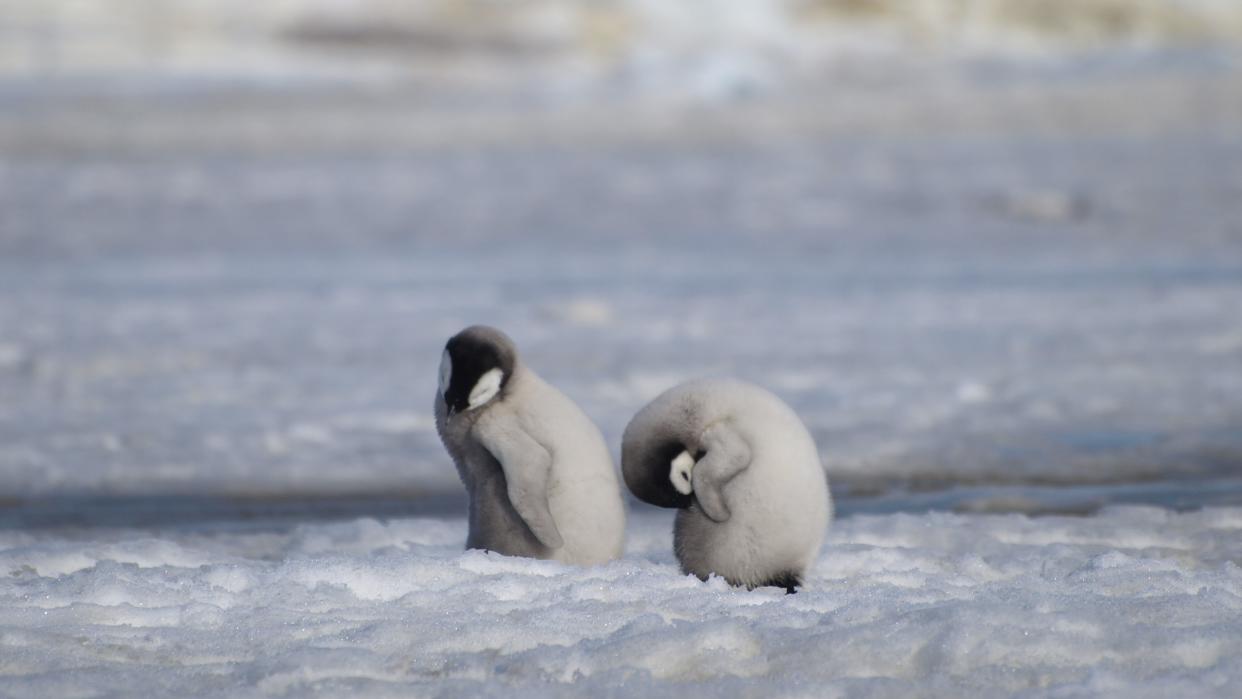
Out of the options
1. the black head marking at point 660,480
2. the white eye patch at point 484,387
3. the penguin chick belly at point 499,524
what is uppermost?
the white eye patch at point 484,387

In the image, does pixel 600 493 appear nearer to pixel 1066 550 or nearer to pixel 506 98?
pixel 1066 550

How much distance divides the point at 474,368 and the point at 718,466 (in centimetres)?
53

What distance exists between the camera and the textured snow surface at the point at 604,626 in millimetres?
2443

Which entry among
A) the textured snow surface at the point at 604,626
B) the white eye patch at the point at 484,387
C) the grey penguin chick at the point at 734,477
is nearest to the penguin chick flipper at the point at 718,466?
the grey penguin chick at the point at 734,477

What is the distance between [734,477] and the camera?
295cm

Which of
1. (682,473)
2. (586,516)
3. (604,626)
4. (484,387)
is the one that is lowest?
(604,626)

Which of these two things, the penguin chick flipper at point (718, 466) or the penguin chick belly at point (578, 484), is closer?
the penguin chick flipper at point (718, 466)

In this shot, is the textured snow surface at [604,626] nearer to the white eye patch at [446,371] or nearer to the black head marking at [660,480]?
the black head marking at [660,480]

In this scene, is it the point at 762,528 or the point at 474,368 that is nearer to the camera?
the point at 762,528

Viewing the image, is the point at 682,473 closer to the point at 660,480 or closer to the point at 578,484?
the point at 660,480

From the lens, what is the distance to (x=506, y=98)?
93.9 feet

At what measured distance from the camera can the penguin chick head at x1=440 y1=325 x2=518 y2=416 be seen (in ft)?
10.1

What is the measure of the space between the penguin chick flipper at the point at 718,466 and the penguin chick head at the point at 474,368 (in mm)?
446

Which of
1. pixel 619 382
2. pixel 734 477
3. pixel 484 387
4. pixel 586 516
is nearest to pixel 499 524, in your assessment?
pixel 586 516
